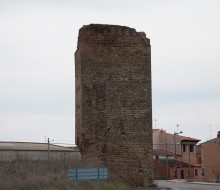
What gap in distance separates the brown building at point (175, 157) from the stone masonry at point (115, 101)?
37118 millimetres

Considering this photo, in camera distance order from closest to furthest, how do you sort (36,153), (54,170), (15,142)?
(54,170) < (36,153) < (15,142)

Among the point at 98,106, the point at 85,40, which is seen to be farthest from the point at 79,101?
the point at 85,40

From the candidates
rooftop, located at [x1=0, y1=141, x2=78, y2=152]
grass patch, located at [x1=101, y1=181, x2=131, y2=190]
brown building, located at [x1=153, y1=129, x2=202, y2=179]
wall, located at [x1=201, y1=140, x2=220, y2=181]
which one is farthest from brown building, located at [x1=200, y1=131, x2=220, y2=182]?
grass patch, located at [x1=101, y1=181, x2=131, y2=190]

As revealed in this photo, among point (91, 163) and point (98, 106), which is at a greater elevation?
point (98, 106)

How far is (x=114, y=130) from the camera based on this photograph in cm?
2914

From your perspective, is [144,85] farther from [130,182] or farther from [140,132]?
[130,182]

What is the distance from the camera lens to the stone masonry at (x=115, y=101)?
95.0ft

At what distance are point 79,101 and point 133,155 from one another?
422 centimetres

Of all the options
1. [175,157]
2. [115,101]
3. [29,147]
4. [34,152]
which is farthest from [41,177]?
[175,157]

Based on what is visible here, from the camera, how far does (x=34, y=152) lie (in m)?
26.6

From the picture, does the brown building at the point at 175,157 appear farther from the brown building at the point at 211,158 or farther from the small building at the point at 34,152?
the small building at the point at 34,152

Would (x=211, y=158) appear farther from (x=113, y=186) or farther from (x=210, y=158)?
(x=113, y=186)

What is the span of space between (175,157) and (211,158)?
11.0 meters

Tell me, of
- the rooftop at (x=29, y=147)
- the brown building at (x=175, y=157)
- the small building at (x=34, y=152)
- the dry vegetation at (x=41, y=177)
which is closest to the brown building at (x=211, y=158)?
the brown building at (x=175, y=157)
